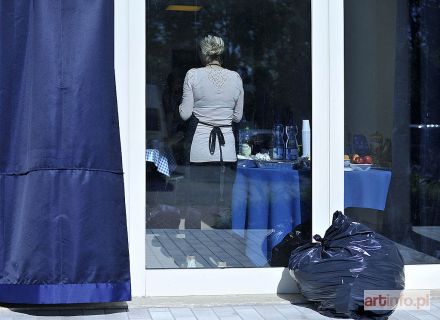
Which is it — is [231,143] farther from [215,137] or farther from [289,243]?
[289,243]

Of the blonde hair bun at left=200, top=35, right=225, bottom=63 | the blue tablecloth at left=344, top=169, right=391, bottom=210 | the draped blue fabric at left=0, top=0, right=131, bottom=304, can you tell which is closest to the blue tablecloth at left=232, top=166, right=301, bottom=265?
the blue tablecloth at left=344, top=169, right=391, bottom=210

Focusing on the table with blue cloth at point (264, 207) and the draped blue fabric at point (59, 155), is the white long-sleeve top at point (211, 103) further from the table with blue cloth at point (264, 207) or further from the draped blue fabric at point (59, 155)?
the draped blue fabric at point (59, 155)

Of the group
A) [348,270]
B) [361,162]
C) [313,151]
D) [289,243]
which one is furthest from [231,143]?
[348,270]

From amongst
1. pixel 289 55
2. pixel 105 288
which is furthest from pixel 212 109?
pixel 105 288

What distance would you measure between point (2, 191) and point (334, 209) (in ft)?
7.45

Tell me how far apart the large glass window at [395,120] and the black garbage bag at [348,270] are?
0.57m

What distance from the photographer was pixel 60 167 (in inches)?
197

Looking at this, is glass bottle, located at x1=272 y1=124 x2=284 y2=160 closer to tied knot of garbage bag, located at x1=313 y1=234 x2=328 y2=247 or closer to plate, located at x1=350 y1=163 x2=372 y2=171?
plate, located at x1=350 y1=163 x2=372 y2=171

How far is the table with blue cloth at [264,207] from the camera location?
Result: 5.81m

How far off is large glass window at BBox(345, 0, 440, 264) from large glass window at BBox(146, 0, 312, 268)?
0.35 m

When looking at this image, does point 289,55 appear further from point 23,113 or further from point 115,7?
point 23,113

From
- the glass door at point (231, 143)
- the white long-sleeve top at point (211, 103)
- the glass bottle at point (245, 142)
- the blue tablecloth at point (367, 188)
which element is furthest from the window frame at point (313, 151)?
the glass bottle at point (245, 142)

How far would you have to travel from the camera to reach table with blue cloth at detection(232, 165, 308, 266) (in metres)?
5.81

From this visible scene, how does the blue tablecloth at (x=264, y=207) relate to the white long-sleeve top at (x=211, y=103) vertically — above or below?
below
